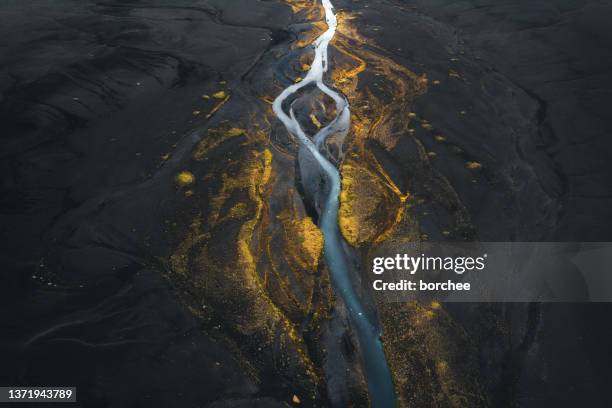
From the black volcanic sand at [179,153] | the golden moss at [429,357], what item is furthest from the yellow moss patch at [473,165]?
the golden moss at [429,357]

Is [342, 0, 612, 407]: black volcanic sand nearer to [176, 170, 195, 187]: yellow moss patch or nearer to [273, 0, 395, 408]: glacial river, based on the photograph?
[273, 0, 395, 408]: glacial river
